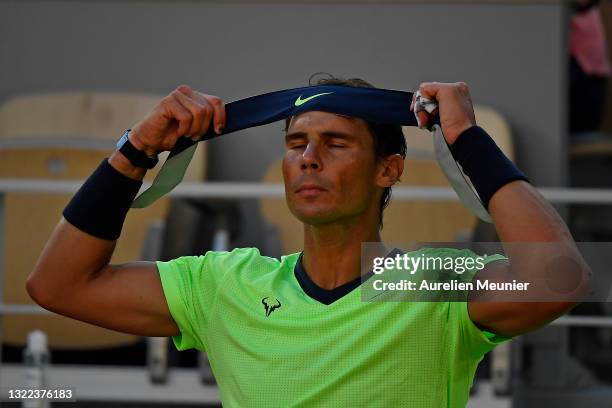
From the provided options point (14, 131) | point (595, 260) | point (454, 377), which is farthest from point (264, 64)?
point (454, 377)

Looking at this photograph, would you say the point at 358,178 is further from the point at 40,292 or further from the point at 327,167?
the point at 40,292

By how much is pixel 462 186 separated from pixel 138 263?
0.60m

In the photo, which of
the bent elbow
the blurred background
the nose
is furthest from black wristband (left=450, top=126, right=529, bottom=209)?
the blurred background

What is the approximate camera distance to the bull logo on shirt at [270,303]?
191cm

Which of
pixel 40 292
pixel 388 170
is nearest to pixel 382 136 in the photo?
pixel 388 170

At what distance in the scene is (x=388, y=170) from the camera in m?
1.98

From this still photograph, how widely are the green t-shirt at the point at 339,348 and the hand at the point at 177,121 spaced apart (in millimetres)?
279

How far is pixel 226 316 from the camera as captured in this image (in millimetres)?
1942

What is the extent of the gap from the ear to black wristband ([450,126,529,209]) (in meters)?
0.23

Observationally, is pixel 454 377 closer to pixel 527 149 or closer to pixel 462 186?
pixel 462 186

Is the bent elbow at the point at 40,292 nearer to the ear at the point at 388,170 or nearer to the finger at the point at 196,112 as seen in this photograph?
the finger at the point at 196,112

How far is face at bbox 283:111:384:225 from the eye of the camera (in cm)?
187

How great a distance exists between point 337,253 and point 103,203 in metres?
0.41

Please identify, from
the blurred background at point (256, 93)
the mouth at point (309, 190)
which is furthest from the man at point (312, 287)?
the blurred background at point (256, 93)
